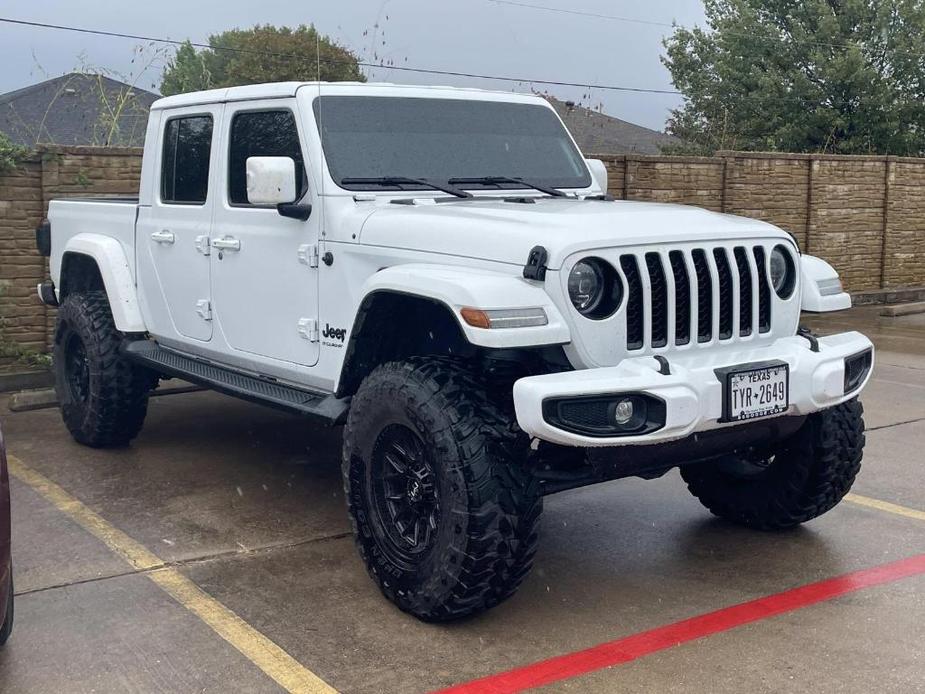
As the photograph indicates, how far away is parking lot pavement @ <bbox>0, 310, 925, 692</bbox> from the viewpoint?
3.82 m

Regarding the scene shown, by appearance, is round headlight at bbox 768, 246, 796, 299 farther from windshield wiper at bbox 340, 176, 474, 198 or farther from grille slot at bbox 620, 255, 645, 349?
windshield wiper at bbox 340, 176, 474, 198

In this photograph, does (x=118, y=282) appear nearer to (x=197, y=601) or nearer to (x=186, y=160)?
(x=186, y=160)

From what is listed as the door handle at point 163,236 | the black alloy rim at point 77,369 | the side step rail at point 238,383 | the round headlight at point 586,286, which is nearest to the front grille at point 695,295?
the round headlight at point 586,286

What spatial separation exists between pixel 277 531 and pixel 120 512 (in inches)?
33.4

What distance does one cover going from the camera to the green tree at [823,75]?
28.2m

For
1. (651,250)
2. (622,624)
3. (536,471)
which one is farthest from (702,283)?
(622,624)

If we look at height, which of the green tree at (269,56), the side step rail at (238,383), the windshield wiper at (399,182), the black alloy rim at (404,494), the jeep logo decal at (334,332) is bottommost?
the black alloy rim at (404,494)

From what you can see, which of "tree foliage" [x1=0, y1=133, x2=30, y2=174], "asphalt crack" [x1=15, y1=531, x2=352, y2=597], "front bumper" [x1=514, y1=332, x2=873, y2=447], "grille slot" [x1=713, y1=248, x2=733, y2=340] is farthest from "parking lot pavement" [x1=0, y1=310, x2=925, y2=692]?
"tree foliage" [x1=0, y1=133, x2=30, y2=174]

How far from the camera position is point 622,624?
4230 mm

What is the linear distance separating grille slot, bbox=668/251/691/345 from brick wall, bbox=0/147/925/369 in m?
5.86

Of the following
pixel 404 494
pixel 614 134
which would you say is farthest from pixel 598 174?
pixel 614 134

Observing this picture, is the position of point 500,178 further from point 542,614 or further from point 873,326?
point 873,326

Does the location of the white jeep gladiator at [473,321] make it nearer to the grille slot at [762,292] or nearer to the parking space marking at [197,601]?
the grille slot at [762,292]

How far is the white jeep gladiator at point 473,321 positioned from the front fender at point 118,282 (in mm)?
164
